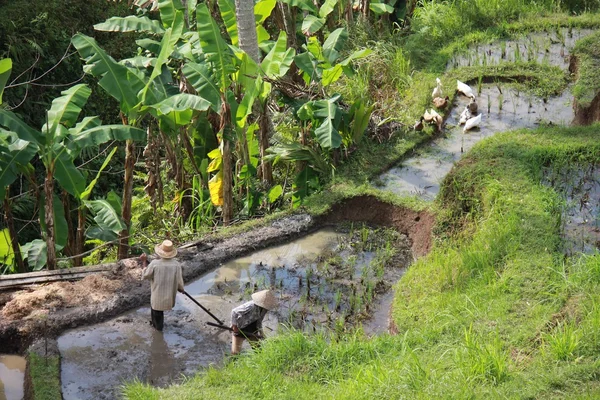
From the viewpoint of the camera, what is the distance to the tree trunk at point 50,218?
8109mm

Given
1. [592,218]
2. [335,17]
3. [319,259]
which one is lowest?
[319,259]

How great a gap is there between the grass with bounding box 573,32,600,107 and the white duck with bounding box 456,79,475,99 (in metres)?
1.26

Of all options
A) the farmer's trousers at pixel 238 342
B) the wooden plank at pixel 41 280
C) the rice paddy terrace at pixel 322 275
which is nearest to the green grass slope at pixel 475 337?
the farmer's trousers at pixel 238 342

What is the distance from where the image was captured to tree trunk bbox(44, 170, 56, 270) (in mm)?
8109

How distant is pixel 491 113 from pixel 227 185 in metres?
3.62

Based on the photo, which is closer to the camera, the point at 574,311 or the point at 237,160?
the point at 574,311

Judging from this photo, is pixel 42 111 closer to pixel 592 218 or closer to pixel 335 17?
pixel 335 17

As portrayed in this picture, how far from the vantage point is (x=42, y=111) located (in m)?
13.4

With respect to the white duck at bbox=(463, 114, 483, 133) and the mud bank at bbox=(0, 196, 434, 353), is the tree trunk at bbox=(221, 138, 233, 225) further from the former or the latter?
the white duck at bbox=(463, 114, 483, 133)

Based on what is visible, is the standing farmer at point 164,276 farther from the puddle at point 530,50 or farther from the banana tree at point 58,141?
the puddle at point 530,50

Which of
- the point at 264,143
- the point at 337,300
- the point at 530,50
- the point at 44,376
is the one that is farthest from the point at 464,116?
the point at 44,376

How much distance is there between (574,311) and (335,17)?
8.07 meters

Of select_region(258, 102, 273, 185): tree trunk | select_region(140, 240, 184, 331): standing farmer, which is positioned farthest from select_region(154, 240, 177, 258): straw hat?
select_region(258, 102, 273, 185): tree trunk

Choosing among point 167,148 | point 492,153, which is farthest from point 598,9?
point 167,148
